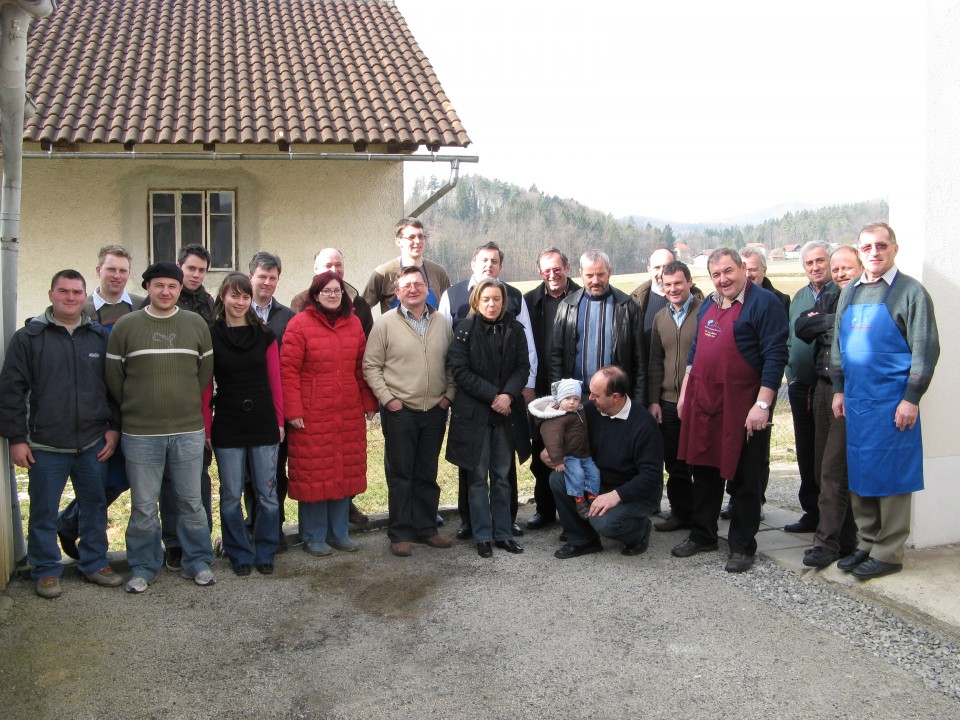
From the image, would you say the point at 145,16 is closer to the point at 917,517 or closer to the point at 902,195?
the point at 902,195

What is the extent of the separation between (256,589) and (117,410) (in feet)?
4.36

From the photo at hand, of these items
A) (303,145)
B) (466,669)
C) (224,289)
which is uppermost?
(303,145)

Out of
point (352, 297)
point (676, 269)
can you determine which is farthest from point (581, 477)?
point (352, 297)

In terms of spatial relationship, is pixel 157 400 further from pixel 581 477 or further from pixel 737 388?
pixel 737 388

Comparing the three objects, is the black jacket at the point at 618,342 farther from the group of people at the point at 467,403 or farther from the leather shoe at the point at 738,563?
the leather shoe at the point at 738,563

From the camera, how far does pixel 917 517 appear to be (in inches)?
213

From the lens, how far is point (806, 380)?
5.96 meters

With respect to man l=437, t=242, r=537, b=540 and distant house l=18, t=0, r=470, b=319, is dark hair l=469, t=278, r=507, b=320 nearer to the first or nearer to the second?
man l=437, t=242, r=537, b=540

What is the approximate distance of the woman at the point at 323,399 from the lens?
5.43 m

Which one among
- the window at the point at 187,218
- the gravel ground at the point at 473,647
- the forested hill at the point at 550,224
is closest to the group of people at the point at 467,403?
the gravel ground at the point at 473,647

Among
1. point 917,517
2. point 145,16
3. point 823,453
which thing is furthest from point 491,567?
point 145,16

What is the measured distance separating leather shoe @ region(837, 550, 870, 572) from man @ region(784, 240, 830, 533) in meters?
0.81

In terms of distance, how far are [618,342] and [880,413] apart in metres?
1.74

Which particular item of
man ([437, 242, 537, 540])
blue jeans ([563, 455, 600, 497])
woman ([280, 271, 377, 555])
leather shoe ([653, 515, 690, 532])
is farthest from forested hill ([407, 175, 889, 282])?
blue jeans ([563, 455, 600, 497])
